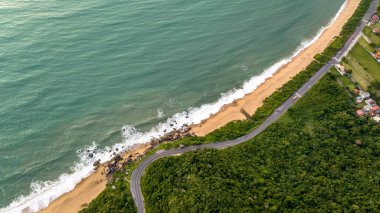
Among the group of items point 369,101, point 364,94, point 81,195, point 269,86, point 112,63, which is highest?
point 112,63

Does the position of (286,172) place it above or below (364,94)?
below

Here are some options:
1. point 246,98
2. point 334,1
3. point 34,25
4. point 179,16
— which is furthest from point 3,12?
point 334,1

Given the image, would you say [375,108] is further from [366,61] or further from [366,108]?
[366,61]

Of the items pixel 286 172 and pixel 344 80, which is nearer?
Answer: pixel 286 172

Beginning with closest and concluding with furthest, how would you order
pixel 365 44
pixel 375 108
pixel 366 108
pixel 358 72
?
→ pixel 375 108 < pixel 366 108 < pixel 358 72 < pixel 365 44

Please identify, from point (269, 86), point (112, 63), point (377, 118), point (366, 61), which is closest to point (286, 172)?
point (377, 118)

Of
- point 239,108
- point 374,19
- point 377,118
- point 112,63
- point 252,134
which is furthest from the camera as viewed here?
point 374,19
